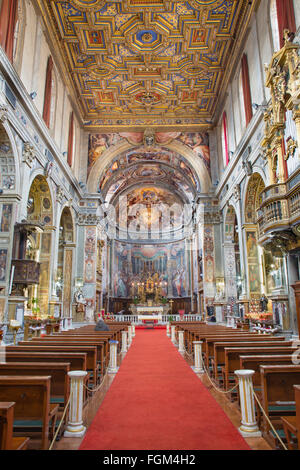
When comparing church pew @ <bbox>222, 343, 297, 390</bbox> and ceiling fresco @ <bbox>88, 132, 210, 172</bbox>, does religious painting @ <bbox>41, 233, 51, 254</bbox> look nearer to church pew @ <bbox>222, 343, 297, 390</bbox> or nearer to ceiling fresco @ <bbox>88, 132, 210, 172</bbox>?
ceiling fresco @ <bbox>88, 132, 210, 172</bbox>

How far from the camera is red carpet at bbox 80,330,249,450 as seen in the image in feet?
11.5

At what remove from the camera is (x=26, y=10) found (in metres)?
12.6

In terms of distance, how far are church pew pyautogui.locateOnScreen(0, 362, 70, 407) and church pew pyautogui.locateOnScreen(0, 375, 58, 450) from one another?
2.14ft

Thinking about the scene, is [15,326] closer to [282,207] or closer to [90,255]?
[282,207]

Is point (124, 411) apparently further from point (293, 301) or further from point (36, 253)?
point (36, 253)

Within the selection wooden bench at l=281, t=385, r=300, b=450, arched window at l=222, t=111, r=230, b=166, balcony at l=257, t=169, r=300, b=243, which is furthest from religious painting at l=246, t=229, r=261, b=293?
wooden bench at l=281, t=385, r=300, b=450

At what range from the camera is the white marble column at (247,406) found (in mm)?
3902

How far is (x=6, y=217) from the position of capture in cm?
1115

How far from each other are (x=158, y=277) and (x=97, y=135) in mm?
15394

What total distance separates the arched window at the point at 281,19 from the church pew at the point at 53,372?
10.9 m

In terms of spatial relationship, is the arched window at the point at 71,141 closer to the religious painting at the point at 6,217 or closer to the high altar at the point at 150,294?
the religious painting at the point at 6,217

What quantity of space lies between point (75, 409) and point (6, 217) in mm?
8571

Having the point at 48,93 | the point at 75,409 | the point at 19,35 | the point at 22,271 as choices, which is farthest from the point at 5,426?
the point at 48,93

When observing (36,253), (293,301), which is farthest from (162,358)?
(36,253)
